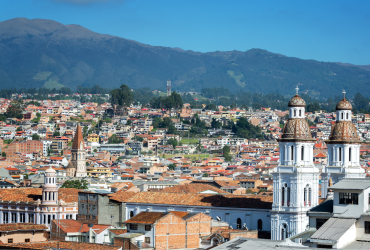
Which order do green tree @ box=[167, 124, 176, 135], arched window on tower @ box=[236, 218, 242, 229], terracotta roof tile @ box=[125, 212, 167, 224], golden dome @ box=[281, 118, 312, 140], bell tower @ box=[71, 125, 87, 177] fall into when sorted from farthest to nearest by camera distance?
green tree @ box=[167, 124, 176, 135], bell tower @ box=[71, 125, 87, 177], arched window on tower @ box=[236, 218, 242, 229], golden dome @ box=[281, 118, 312, 140], terracotta roof tile @ box=[125, 212, 167, 224]

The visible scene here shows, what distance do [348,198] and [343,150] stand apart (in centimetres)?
1639

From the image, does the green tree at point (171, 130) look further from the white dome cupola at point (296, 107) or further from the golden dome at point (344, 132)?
the white dome cupola at point (296, 107)

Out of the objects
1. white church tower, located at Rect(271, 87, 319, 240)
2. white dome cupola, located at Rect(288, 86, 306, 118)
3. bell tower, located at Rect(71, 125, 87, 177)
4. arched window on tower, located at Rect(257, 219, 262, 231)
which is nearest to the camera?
white church tower, located at Rect(271, 87, 319, 240)

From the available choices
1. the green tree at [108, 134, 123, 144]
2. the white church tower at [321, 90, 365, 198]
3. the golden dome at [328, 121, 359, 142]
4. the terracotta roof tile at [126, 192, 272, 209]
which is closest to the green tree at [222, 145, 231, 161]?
the green tree at [108, 134, 123, 144]

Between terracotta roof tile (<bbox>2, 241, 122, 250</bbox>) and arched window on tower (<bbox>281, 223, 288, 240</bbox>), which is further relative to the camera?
arched window on tower (<bbox>281, 223, 288, 240</bbox>)

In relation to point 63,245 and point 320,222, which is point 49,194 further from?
point 320,222

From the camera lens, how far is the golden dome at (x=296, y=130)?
45.6 m

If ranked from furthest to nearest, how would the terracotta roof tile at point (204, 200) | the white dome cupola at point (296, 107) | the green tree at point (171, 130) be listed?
the green tree at point (171, 130) < the terracotta roof tile at point (204, 200) < the white dome cupola at point (296, 107)

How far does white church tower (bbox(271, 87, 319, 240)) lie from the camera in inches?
1764

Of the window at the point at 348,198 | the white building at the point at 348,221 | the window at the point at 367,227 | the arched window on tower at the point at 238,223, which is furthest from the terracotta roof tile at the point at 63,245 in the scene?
the window at the point at 367,227

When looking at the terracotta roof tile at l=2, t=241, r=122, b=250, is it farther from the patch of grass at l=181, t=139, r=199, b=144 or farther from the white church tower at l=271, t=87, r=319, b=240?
the patch of grass at l=181, t=139, r=199, b=144

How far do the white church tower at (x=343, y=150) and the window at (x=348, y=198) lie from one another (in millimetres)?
15229

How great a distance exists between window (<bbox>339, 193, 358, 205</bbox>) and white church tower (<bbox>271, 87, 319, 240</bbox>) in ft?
38.9

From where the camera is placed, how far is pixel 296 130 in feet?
150
